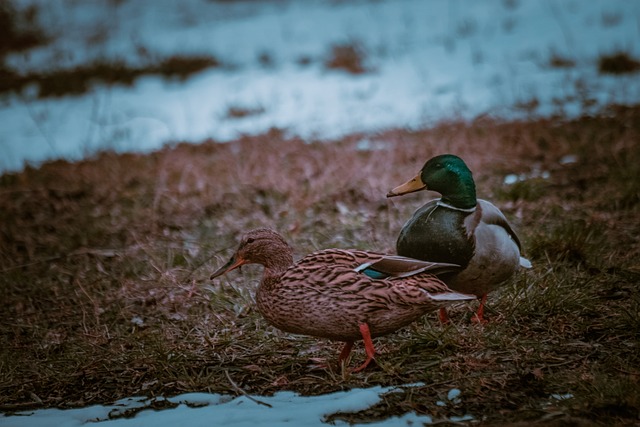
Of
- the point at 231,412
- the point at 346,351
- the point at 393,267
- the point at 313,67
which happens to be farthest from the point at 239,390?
the point at 313,67

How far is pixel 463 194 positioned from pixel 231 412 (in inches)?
54.6

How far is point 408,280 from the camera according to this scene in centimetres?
309

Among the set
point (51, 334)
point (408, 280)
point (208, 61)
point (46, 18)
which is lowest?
point (51, 334)

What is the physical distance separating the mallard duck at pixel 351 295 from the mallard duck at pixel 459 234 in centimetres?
18

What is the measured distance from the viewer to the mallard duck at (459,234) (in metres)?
3.35

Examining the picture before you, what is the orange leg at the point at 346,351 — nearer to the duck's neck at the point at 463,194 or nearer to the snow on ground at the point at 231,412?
the snow on ground at the point at 231,412

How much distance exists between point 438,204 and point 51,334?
2132mm

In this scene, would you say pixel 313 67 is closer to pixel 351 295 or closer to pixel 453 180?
pixel 453 180

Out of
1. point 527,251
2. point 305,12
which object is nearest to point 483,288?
point 527,251

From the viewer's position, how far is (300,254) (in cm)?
470

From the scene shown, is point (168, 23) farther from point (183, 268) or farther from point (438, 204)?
point (438, 204)

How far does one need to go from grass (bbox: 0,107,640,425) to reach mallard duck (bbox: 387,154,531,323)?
0.23 m

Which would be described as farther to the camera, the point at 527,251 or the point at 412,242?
the point at 527,251

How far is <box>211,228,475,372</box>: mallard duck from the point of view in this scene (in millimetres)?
3016
